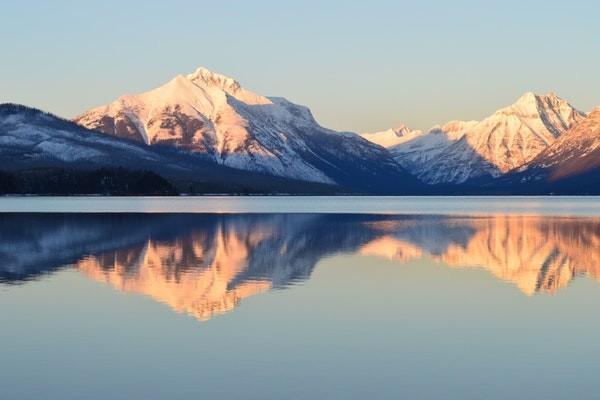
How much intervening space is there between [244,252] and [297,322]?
32698 mm

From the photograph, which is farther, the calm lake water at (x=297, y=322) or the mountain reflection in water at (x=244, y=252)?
the mountain reflection in water at (x=244, y=252)

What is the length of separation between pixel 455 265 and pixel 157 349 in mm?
32948

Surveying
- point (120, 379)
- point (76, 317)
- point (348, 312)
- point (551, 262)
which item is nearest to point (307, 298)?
point (348, 312)

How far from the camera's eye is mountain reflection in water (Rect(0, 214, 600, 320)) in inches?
1940

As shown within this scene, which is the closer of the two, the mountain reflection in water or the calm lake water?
the calm lake water

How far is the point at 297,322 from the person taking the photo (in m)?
36.9

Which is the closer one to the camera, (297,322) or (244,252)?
(297,322)

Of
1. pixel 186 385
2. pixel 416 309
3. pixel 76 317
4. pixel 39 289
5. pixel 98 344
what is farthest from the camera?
pixel 39 289

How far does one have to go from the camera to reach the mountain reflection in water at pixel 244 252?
49.3 meters

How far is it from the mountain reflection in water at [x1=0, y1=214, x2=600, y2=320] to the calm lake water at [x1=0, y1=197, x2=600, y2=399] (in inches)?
10.8

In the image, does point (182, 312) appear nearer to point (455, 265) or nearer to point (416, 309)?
point (416, 309)

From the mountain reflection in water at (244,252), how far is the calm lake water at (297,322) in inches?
10.8

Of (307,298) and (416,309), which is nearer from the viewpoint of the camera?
(416,309)

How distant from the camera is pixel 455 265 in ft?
199
